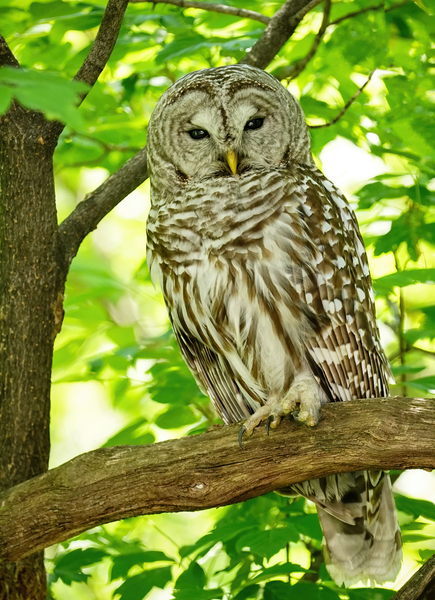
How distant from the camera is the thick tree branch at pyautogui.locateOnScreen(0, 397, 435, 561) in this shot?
2.26 metres

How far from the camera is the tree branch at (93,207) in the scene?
3.06m

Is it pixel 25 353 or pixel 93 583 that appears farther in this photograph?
pixel 93 583

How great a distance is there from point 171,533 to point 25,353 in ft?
10.2

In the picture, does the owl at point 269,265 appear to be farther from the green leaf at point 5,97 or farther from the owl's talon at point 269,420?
the green leaf at point 5,97

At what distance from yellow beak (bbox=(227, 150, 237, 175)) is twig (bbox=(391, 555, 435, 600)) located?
171 centimetres

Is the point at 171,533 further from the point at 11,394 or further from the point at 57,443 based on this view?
the point at 11,394

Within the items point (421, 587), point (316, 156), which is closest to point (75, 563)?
point (421, 587)

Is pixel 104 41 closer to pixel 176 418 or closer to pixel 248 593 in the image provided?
pixel 176 418

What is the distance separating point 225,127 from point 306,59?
672 mm

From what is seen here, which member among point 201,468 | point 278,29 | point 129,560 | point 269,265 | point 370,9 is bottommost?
point 129,560

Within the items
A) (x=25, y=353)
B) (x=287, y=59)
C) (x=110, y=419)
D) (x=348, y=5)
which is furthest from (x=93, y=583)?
(x=348, y=5)

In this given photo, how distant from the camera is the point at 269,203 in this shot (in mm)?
2809

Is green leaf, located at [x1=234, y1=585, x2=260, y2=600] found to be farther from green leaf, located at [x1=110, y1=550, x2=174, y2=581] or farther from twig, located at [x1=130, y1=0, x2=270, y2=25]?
twig, located at [x1=130, y1=0, x2=270, y2=25]

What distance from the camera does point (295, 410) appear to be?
2.55 m
